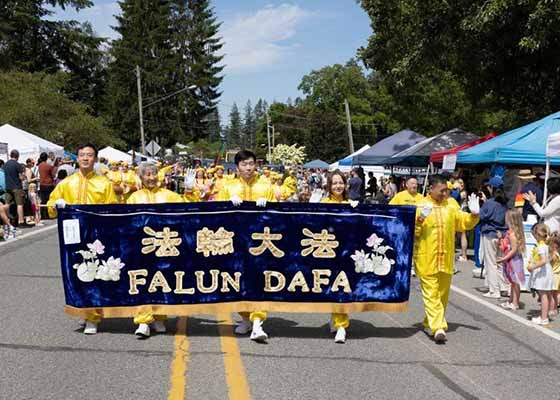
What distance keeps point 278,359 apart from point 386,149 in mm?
20195

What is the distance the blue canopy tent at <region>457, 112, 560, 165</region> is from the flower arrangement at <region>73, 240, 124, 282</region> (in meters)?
8.98

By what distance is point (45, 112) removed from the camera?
36719 millimetres

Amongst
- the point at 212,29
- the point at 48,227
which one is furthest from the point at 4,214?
the point at 212,29

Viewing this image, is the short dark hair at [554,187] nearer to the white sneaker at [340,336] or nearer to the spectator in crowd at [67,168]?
the white sneaker at [340,336]

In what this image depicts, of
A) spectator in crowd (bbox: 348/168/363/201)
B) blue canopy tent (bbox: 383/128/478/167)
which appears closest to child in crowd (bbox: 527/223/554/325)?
spectator in crowd (bbox: 348/168/363/201)

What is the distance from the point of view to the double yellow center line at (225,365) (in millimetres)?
5215

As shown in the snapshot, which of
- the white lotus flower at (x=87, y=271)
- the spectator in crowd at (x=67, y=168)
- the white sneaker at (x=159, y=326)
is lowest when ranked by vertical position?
the white sneaker at (x=159, y=326)

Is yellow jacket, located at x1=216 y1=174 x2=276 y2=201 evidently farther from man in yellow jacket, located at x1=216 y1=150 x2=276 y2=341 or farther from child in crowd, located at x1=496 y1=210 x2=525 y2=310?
child in crowd, located at x1=496 y1=210 x2=525 y2=310

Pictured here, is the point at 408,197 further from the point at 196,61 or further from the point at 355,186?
the point at 196,61

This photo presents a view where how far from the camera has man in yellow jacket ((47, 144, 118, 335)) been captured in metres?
7.38

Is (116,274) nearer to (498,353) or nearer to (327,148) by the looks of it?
(498,353)

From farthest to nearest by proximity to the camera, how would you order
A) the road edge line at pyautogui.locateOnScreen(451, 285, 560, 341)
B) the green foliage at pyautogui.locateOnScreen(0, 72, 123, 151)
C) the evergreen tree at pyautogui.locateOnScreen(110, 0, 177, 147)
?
the evergreen tree at pyautogui.locateOnScreen(110, 0, 177, 147), the green foliage at pyautogui.locateOnScreen(0, 72, 123, 151), the road edge line at pyautogui.locateOnScreen(451, 285, 560, 341)

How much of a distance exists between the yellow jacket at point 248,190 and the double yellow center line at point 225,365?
1439mm

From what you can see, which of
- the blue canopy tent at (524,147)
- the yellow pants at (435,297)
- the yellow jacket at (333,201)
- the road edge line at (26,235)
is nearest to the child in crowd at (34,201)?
the road edge line at (26,235)
